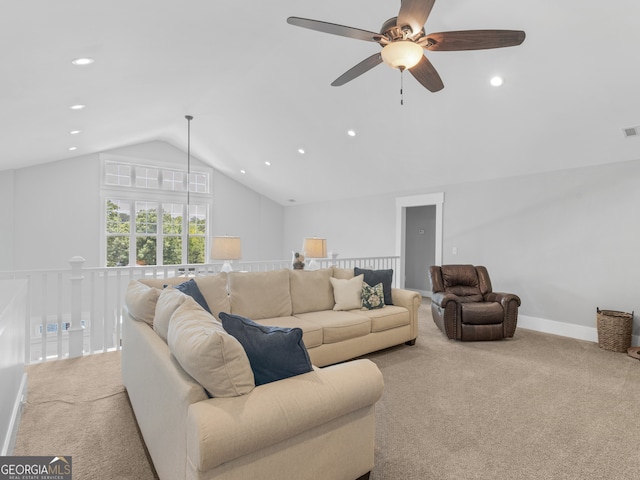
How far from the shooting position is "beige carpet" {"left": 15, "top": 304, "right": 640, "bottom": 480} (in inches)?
77.1

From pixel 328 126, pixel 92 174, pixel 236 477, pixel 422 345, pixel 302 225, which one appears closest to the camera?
pixel 236 477

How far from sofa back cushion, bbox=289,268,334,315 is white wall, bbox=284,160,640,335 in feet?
9.89

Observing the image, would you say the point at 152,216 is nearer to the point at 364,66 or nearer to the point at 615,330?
the point at 364,66

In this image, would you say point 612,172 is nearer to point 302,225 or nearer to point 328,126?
point 328,126

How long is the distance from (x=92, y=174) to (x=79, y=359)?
16.7ft

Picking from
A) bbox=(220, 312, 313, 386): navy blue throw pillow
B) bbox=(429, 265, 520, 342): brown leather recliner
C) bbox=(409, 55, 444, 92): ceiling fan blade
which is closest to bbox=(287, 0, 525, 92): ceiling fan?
bbox=(409, 55, 444, 92): ceiling fan blade

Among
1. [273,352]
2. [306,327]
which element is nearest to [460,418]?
[306,327]

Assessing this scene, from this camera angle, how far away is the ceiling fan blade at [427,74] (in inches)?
97.6

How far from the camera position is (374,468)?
1.94 metres

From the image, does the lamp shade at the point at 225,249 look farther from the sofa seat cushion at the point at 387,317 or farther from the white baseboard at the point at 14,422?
the white baseboard at the point at 14,422

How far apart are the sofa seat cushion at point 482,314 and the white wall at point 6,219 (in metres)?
7.96

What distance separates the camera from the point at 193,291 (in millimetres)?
2910

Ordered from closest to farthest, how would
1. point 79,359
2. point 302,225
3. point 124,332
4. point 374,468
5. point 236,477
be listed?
point 236,477 → point 374,468 → point 124,332 → point 79,359 → point 302,225

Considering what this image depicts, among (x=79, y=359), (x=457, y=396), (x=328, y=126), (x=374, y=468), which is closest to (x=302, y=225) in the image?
(x=328, y=126)
